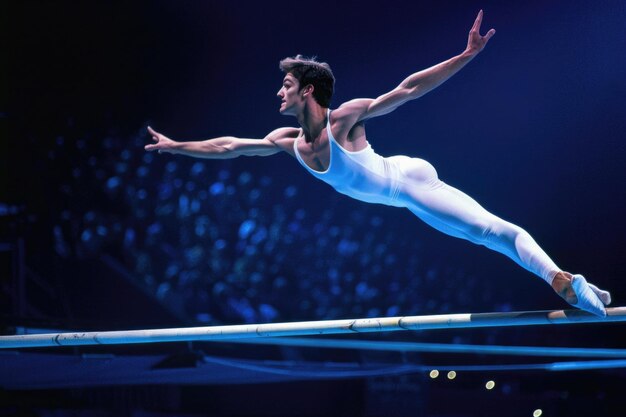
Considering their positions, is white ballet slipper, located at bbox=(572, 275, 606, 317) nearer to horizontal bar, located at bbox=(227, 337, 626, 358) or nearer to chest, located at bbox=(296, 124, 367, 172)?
chest, located at bbox=(296, 124, 367, 172)

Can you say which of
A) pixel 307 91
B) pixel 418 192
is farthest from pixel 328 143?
pixel 418 192

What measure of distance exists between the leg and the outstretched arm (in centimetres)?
32

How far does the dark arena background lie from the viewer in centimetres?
662

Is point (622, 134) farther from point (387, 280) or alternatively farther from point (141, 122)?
point (141, 122)

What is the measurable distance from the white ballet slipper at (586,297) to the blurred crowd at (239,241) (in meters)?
3.98

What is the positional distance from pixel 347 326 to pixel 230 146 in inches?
46.4

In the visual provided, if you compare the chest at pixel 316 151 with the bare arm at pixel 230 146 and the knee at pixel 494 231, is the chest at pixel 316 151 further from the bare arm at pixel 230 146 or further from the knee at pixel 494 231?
the knee at pixel 494 231

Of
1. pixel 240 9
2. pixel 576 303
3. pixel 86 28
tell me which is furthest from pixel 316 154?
pixel 86 28

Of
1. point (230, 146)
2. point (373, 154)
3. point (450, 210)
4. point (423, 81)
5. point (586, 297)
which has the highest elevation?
point (423, 81)

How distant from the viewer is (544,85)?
20.4 ft

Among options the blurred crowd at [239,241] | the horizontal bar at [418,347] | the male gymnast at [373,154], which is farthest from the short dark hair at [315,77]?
the blurred crowd at [239,241]

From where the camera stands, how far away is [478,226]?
3398 millimetres

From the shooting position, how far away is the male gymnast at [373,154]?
3365 mm

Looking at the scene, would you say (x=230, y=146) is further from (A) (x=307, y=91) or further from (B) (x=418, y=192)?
(B) (x=418, y=192)
